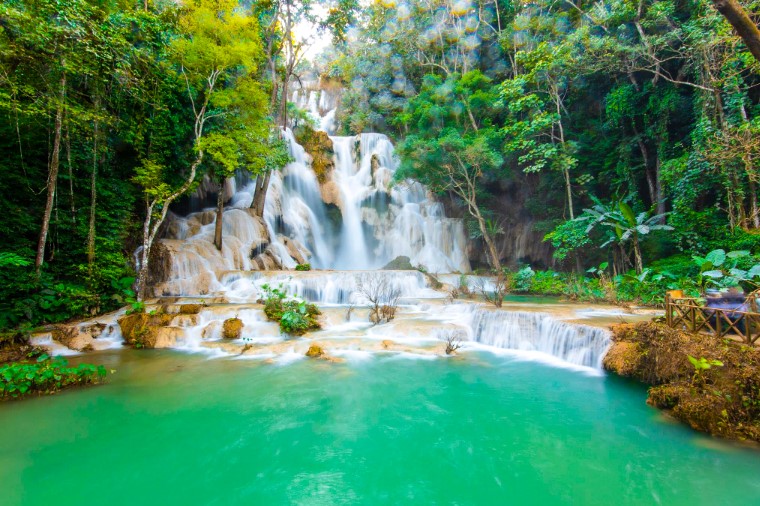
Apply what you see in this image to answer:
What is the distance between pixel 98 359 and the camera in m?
7.08

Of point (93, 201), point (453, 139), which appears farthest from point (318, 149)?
point (93, 201)

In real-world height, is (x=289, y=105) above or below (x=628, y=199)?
above

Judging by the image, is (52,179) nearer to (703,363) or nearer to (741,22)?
(741,22)

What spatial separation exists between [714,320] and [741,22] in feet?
13.5

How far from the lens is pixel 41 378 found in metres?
5.13

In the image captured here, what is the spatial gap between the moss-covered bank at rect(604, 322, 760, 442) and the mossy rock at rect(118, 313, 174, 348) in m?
9.80

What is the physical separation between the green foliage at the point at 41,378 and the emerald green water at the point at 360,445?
227mm

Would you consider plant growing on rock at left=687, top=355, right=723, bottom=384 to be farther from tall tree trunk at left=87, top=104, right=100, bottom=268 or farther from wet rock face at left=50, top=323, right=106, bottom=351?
tall tree trunk at left=87, top=104, right=100, bottom=268

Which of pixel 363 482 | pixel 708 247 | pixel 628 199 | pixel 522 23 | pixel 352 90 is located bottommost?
pixel 363 482

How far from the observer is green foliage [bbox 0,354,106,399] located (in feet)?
16.3

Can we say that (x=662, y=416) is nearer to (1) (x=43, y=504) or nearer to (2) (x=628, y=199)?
(1) (x=43, y=504)

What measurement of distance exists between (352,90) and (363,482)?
27.7 metres

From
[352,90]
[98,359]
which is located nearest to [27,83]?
[98,359]

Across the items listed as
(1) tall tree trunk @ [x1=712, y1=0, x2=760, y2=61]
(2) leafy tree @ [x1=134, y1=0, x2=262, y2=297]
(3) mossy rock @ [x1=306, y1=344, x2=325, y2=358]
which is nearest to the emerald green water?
(3) mossy rock @ [x1=306, y1=344, x2=325, y2=358]
